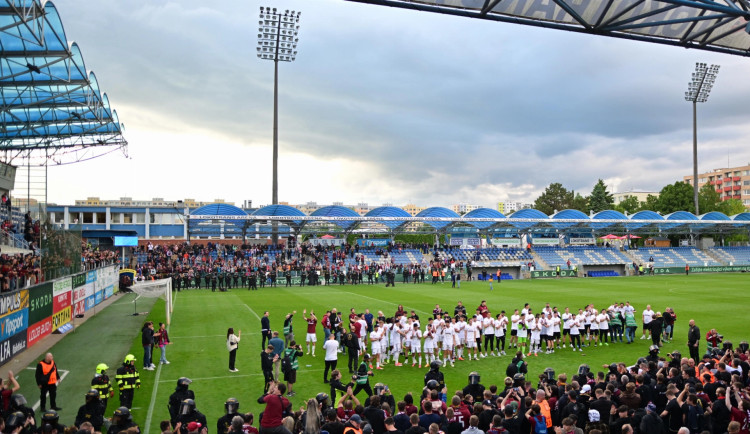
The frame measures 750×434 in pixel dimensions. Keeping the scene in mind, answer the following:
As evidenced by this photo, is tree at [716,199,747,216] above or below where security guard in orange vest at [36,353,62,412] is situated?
above

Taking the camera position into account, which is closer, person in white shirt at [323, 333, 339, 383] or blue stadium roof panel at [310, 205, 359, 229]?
person in white shirt at [323, 333, 339, 383]

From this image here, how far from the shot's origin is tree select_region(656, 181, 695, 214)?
261 feet

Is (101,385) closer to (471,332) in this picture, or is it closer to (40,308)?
(40,308)

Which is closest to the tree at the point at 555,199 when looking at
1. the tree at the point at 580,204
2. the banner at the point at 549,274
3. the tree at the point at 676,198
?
the tree at the point at 580,204

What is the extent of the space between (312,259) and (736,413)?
42127 mm

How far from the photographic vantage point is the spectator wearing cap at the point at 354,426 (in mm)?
7453

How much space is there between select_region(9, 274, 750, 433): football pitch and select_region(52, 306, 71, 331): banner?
88cm

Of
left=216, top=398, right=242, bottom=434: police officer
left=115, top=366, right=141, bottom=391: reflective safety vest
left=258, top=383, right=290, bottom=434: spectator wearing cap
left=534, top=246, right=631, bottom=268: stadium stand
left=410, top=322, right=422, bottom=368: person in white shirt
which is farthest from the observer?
left=534, top=246, right=631, bottom=268: stadium stand

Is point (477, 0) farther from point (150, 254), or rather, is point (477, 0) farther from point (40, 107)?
point (150, 254)

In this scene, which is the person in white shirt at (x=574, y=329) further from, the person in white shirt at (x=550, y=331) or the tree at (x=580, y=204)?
the tree at (x=580, y=204)

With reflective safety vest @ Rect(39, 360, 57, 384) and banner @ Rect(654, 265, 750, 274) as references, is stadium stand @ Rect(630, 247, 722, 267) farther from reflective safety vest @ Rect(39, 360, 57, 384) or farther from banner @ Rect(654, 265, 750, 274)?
reflective safety vest @ Rect(39, 360, 57, 384)

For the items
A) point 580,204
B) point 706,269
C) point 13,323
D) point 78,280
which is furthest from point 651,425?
point 580,204

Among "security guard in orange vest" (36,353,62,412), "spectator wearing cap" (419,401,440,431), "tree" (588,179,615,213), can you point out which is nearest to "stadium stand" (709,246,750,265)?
"tree" (588,179,615,213)

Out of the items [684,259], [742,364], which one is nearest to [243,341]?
[742,364]
